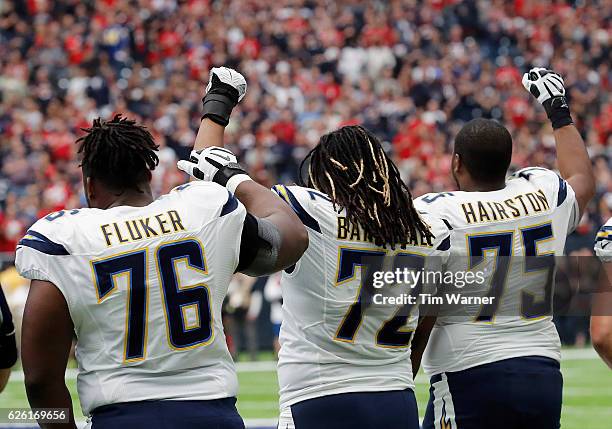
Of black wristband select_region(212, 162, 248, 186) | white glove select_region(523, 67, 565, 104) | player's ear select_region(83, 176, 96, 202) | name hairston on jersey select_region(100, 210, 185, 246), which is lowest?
name hairston on jersey select_region(100, 210, 185, 246)

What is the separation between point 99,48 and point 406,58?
552cm

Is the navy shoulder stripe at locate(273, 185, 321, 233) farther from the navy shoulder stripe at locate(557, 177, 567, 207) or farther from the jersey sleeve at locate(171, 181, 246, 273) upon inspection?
the navy shoulder stripe at locate(557, 177, 567, 207)

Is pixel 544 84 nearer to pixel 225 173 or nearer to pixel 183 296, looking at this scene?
pixel 225 173

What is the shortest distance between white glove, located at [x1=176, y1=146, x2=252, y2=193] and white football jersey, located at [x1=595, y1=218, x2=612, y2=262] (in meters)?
1.45

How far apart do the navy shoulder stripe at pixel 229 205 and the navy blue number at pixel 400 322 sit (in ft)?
2.36

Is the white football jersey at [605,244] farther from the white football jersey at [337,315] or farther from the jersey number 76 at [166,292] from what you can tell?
the jersey number 76 at [166,292]

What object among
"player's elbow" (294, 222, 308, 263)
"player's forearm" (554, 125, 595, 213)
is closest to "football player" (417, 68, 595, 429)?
"player's forearm" (554, 125, 595, 213)

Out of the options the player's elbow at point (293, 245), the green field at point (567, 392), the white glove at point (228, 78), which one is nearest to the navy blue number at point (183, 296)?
the player's elbow at point (293, 245)

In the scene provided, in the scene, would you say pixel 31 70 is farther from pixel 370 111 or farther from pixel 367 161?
pixel 367 161

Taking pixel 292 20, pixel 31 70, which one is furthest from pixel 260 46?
pixel 31 70

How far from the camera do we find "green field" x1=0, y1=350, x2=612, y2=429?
8.72 m

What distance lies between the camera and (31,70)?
61.9 feet

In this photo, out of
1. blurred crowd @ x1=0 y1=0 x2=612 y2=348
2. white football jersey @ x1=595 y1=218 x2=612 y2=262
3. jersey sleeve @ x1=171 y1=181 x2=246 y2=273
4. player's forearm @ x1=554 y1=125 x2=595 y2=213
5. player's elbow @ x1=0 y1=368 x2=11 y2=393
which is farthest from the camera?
blurred crowd @ x1=0 y1=0 x2=612 y2=348

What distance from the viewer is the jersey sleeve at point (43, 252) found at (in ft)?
9.69
